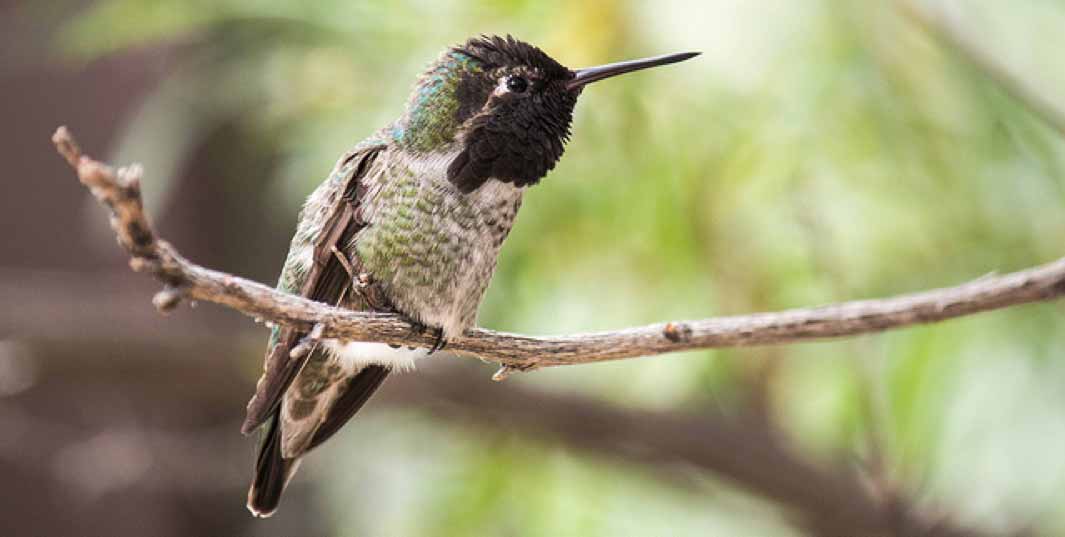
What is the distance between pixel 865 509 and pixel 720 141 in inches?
42.9

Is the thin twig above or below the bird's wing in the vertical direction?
below

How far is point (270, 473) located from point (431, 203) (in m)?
0.58

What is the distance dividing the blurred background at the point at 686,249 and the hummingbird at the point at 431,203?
0.77 meters

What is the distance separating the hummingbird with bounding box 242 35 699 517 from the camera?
5.99 feet

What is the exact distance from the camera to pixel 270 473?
2.04 metres

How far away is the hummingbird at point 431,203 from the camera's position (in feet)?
5.99

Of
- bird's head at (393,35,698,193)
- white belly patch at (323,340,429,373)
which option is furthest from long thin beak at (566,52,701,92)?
white belly patch at (323,340,429,373)

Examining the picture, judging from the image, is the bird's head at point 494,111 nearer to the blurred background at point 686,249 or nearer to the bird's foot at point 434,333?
the bird's foot at point 434,333

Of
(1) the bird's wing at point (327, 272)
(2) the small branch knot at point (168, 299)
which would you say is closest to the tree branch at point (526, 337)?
(2) the small branch knot at point (168, 299)

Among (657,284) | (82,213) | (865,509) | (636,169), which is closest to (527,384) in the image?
(657,284)

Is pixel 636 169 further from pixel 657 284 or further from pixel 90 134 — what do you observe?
pixel 90 134

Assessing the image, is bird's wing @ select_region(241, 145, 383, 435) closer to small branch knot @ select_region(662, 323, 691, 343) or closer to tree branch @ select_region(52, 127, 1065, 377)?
tree branch @ select_region(52, 127, 1065, 377)

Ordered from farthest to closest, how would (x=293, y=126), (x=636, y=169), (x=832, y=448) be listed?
(x=293, y=126), (x=832, y=448), (x=636, y=169)

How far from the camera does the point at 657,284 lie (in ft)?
10.1
